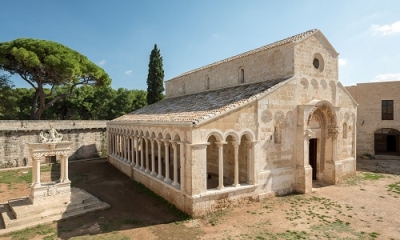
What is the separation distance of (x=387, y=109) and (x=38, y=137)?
36.0 metres

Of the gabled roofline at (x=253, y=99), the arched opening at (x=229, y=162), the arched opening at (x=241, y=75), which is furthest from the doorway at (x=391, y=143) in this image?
the arched opening at (x=229, y=162)

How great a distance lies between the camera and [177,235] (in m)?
9.51

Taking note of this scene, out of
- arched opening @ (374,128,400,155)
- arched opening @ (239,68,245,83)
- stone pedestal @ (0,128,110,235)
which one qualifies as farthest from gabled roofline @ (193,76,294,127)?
arched opening @ (374,128,400,155)

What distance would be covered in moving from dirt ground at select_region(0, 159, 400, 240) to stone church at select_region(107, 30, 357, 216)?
80cm

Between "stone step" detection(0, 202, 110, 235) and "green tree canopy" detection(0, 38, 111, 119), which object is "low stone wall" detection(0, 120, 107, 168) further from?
"stone step" detection(0, 202, 110, 235)

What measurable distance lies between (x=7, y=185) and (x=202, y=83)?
16536mm

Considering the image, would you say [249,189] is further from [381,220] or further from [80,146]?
[80,146]

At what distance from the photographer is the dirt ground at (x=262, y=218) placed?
9.51 meters

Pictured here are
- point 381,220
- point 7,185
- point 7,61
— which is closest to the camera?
point 381,220

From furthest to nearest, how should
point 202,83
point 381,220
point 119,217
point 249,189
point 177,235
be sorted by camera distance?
point 202,83 → point 249,189 → point 119,217 → point 381,220 → point 177,235

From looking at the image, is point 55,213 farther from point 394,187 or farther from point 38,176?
point 394,187

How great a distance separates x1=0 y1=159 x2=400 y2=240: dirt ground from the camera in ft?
31.2

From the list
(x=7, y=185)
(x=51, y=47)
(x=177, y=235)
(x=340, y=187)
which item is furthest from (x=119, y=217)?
(x=51, y=47)

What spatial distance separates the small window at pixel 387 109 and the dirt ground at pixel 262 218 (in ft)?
41.7
